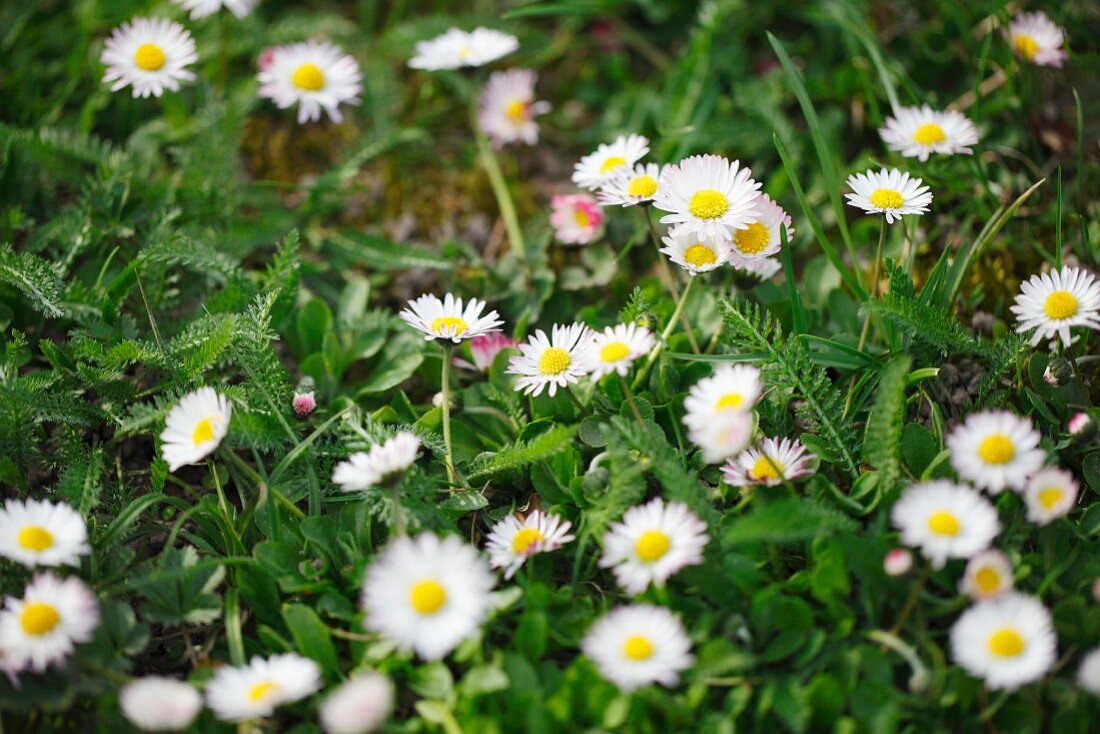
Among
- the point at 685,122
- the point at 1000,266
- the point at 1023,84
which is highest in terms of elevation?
the point at 685,122

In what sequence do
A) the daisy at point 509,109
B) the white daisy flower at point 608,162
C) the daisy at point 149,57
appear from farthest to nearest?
1. the daisy at point 509,109
2. the daisy at point 149,57
3. the white daisy flower at point 608,162

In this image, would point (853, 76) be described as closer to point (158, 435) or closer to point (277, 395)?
point (277, 395)

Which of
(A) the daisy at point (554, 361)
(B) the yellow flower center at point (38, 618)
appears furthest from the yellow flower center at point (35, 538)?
(A) the daisy at point (554, 361)

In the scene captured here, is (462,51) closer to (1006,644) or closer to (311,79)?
(311,79)

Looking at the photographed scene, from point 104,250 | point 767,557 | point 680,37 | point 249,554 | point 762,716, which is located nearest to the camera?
point 762,716

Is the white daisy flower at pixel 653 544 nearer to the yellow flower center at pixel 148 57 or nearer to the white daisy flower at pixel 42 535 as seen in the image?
the white daisy flower at pixel 42 535

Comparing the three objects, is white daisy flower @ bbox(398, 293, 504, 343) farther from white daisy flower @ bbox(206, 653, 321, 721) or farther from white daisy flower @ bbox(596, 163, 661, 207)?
white daisy flower @ bbox(206, 653, 321, 721)

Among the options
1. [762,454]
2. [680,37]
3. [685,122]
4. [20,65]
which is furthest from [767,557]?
[20,65]

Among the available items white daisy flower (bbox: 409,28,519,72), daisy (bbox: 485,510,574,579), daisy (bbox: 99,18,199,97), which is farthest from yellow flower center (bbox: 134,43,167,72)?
daisy (bbox: 485,510,574,579)
